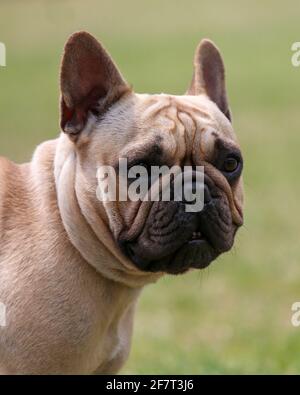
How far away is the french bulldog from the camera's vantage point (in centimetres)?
388

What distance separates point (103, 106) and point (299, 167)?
7.61 metres

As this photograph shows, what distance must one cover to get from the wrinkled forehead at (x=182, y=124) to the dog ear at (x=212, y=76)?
29 cm

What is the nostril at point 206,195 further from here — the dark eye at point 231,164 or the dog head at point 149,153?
the dark eye at point 231,164

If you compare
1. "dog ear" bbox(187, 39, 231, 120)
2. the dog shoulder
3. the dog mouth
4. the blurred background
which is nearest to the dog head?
the dog mouth

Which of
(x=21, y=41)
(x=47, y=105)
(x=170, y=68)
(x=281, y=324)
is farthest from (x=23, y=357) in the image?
(x=21, y=41)

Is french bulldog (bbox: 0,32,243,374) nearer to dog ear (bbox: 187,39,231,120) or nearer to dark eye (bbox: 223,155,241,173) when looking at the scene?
dark eye (bbox: 223,155,241,173)

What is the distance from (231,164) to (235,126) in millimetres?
10517

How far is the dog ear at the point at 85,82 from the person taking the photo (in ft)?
13.1

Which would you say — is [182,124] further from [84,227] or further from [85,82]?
[84,227]

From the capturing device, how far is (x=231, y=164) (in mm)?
4035

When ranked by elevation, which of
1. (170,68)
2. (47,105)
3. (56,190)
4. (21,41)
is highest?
(21,41)

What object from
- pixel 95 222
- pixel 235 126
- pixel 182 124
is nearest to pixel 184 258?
pixel 95 222
